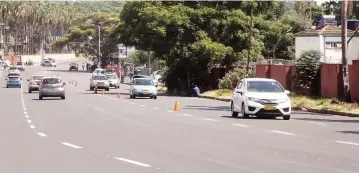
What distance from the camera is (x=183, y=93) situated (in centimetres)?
6128

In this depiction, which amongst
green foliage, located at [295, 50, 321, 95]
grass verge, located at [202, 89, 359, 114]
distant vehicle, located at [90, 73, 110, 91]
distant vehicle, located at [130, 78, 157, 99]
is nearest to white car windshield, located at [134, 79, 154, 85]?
distant vehicle, located at [130, 78, 157, 99]

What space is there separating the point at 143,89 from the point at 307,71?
40.3 feet

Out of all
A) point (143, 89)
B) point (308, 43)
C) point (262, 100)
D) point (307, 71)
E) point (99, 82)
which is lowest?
point (143, 89)

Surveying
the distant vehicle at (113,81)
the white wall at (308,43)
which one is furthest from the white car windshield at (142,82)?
the distant vehicle at (113,81)

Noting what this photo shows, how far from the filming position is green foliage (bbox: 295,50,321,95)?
140ft

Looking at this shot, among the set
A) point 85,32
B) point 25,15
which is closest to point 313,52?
point 85,32

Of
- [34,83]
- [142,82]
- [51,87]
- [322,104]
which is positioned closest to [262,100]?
[322,104]

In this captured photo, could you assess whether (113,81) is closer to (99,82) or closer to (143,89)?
(99,82)

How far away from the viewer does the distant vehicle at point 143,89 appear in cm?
5072

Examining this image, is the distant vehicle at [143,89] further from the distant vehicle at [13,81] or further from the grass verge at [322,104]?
the distant vehicle at [13,81]

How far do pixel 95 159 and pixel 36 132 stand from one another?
26.3ft

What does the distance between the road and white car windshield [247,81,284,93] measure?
1540 mm

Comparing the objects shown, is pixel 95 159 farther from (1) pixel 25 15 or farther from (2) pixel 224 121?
(1) pixel 25 15

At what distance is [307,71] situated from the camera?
1704 inches
